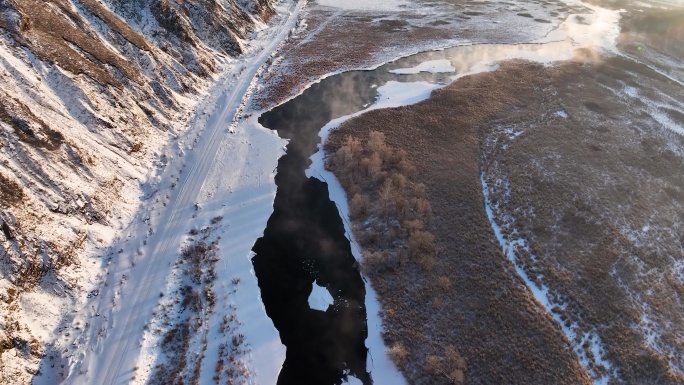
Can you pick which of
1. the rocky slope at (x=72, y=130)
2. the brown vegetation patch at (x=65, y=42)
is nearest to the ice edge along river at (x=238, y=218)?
the rocky slope at (x=72, y=130)

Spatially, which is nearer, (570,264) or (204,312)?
(204,312)

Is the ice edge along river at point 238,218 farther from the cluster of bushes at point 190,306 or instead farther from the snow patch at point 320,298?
the snow patch at point 320,298

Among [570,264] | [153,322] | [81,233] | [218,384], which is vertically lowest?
[570,264]

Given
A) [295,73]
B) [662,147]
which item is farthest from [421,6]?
[662,147]

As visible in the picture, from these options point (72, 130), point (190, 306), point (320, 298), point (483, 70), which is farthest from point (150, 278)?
point (483, 70)

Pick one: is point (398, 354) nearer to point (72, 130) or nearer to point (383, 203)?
point (383, 203)

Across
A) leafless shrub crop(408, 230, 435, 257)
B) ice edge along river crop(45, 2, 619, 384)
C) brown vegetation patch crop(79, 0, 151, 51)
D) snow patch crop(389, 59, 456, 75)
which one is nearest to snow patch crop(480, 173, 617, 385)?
leafless shrub crop(408, 230, 435, 257)

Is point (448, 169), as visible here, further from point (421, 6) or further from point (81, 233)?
point (421, 6)

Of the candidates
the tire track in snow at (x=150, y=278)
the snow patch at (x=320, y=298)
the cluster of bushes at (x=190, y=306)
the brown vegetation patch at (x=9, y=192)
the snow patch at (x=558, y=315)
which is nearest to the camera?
the tire track in snow at (x=150, y=278)
